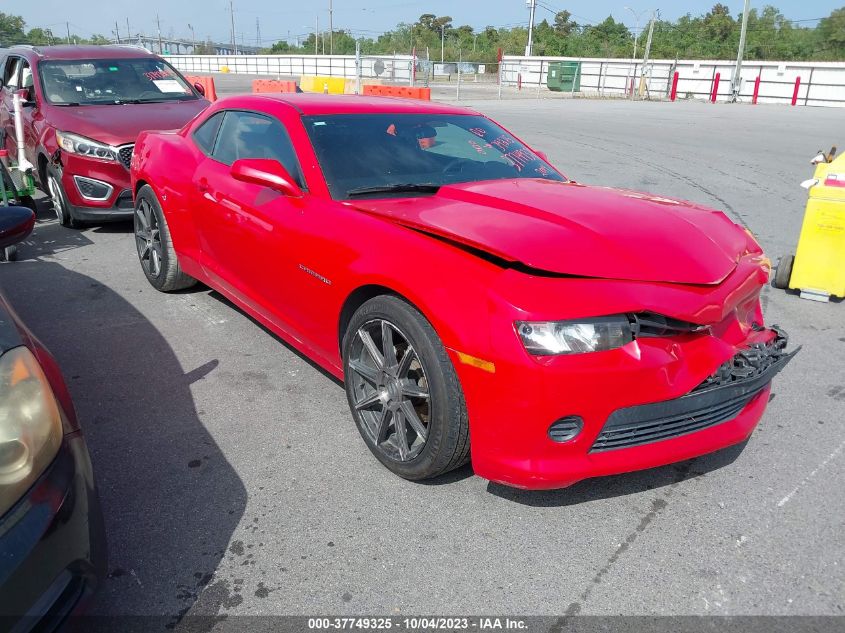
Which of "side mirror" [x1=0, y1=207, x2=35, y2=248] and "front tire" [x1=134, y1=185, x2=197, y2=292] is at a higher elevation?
"side mirror" [x1=0, y1=207, x2=35, y2=248]

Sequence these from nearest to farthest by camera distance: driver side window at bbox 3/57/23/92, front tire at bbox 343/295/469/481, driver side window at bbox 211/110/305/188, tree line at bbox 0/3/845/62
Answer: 1. front tire at bbox 343/295/469/481
2. driver side window at bbox 211/110/305/188
3. driver side window at bbox 3/57/23/92
4. tree line at bbox 0/3/845/62

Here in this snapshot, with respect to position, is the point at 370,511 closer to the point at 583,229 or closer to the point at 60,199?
the point at 583,229

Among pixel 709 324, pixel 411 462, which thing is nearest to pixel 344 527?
pixel 411 462

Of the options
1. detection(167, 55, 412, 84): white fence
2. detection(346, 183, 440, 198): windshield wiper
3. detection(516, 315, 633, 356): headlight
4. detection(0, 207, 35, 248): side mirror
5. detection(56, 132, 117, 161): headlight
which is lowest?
detection(516, 315, 633, 356): headlight

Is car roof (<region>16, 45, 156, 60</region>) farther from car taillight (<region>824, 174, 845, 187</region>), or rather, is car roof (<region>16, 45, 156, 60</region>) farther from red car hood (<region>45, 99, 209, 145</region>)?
car taillight (<region>824, 174, 845, 187</region>)

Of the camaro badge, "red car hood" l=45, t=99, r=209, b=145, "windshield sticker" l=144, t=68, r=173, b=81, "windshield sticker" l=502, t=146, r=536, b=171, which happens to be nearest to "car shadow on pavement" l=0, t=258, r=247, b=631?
the camaro badge

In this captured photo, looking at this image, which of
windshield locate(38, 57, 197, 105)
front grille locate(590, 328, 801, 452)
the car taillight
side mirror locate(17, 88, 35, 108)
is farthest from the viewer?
windshield locate(38, 57, 197, 105)

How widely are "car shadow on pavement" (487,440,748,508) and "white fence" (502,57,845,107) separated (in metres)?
38.5

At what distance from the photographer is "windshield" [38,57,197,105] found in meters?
7.33

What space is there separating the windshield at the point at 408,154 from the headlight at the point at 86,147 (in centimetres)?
375

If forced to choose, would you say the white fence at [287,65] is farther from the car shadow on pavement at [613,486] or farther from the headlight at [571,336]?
the headlight at [571,336]

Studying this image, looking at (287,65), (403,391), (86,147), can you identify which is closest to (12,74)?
(86,147)

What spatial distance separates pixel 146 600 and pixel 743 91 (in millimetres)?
42862

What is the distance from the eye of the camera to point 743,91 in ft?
125
